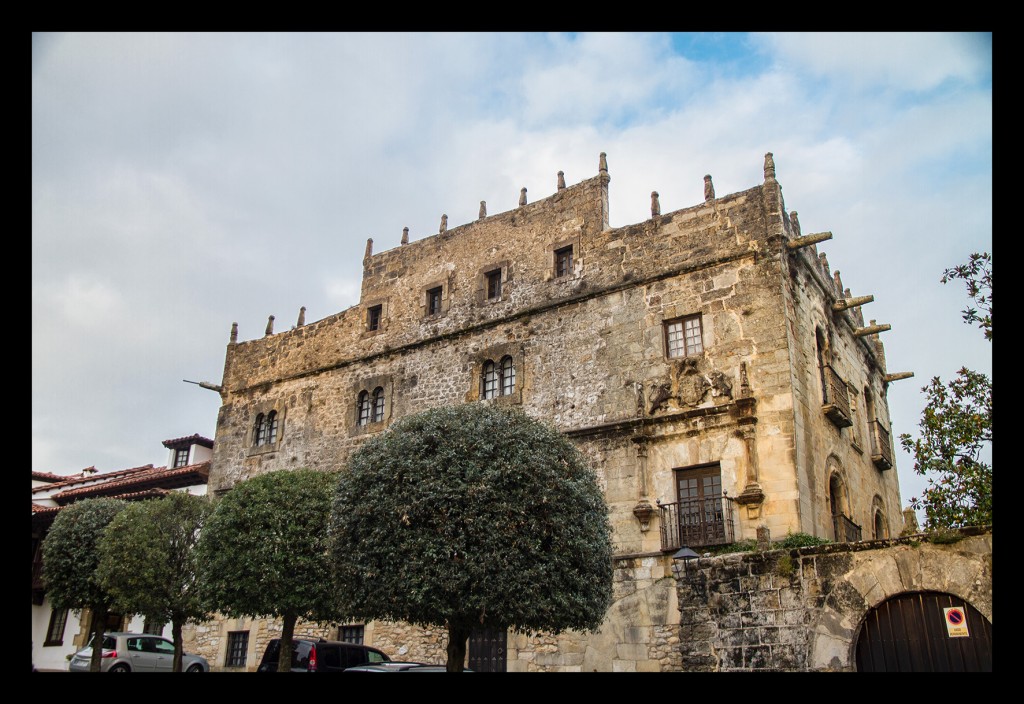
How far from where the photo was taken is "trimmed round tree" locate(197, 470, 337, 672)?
17.5 meters

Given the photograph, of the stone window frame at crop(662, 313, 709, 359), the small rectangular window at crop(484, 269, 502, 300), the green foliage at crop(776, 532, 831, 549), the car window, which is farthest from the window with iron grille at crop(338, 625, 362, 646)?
the green foliage at crop(776, 532, 831, 549)

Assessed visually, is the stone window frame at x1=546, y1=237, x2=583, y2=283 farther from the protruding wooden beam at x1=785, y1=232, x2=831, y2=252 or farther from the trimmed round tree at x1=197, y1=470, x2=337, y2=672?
the trimmed round tree at x1=197, y1=470, x2=337, y2=672

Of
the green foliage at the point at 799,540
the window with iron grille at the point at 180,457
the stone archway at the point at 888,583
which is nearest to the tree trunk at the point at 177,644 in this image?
the green foliage at the point at 799,540

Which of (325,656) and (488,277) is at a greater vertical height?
(488,277)

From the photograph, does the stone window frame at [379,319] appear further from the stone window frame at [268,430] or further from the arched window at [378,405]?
the stone window frame at [268,430]

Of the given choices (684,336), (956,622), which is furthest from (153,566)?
(956,622)

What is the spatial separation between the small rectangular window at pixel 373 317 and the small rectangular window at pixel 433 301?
1.75 meters

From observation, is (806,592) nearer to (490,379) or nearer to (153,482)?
(490,379)

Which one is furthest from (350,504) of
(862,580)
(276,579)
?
(862,580)

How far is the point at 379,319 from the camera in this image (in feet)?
86.2

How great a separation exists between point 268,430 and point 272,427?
180 mm

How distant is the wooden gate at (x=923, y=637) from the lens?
10.3 meters

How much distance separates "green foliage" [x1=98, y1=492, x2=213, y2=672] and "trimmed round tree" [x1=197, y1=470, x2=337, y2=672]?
2090 millimetres
